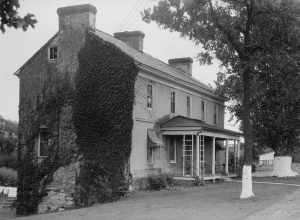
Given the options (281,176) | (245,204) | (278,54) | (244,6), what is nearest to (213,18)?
(244,6)

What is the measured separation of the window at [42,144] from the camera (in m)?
27.6

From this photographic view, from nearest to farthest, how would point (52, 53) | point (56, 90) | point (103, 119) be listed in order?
point (103, 119) → point (56, 90) → point (52, 53)

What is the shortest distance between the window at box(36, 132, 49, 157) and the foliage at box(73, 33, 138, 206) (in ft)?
8.41

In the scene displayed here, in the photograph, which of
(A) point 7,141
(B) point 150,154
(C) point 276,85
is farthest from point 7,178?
(C) point 276,85

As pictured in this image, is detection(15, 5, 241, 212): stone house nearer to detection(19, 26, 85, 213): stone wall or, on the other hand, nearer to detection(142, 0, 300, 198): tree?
detection(19, 26, 85, 213): stone wall

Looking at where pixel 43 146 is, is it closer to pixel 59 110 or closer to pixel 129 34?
pixel 59 110

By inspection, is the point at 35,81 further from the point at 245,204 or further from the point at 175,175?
the point at 245,204

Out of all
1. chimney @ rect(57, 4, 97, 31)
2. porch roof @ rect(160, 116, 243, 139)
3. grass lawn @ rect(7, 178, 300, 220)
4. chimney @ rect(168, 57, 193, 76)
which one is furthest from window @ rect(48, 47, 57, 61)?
chimney @ rect(168, 57, 193, 76)

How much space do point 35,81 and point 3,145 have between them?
1898cm

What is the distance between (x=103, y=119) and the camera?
83.2 feet

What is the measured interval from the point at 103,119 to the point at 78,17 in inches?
251

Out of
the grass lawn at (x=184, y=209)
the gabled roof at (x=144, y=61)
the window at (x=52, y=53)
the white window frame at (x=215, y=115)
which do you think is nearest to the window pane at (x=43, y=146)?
the window at (x=52, y=53)

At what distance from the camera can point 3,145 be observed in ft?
149

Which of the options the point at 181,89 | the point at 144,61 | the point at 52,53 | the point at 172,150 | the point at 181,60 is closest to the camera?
the point at 144,61
